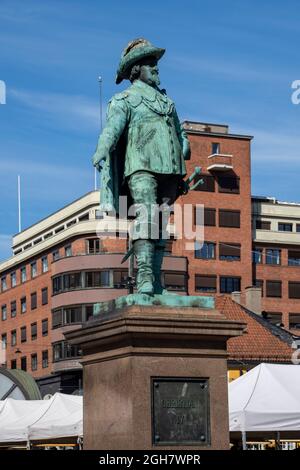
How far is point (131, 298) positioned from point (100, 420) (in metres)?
1.26

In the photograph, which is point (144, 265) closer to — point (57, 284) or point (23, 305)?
point (57, 284)

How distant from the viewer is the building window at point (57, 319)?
79.4 metres

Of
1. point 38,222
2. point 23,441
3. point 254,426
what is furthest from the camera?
point 38,222

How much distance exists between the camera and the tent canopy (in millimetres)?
17281

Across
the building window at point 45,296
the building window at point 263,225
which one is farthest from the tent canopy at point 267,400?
the building window at point 263,225

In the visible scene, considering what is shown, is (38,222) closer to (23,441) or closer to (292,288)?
(292,288)

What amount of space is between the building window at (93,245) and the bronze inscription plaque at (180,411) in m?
70.4

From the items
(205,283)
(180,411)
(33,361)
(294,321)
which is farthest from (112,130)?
(33,361)

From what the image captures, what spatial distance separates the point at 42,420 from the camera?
24797mm

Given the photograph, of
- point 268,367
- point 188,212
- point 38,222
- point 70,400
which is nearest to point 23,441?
point 70,400

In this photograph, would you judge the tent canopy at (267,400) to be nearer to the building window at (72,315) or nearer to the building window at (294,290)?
the building window at (72,315)

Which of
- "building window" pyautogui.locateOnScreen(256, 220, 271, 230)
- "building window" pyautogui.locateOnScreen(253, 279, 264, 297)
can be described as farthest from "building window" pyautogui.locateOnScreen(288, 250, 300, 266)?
"building window" pyautogui.locateOnScreen(253, 279, 264, 297)

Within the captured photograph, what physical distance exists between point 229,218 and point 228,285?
17.7ft

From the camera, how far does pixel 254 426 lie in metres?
17.4
